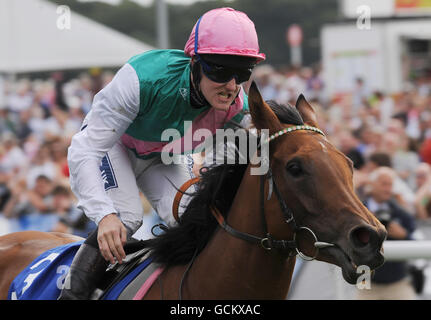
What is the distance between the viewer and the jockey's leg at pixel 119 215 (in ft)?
10.1

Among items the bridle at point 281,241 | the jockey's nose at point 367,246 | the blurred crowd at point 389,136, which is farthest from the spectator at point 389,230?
the jockey's nose at point 367,246

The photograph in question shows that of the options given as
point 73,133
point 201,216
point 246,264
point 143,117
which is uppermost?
point 143,117

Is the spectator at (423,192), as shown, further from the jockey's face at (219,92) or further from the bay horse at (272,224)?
the jockey's face at (219,92)

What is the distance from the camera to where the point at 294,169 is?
2633mm

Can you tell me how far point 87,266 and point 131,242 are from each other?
0.94 ft

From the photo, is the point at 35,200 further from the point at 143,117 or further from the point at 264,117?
the point at 264,117

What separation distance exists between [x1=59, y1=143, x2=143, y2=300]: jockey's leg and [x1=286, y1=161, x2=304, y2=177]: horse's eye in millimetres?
916

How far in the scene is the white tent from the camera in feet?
34.4

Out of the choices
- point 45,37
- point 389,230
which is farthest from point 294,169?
point 45,37

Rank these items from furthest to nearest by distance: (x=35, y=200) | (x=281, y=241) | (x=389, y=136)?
1. (x=389, y=136)
2. (x=35, y=200)
3. (x=281, y=241)

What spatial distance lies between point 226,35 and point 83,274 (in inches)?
48.2

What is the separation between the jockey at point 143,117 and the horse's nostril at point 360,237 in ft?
2.83

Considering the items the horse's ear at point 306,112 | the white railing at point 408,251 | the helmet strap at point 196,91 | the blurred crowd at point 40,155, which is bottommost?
the blurred crowd at point 40,155

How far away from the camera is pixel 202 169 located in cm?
315
